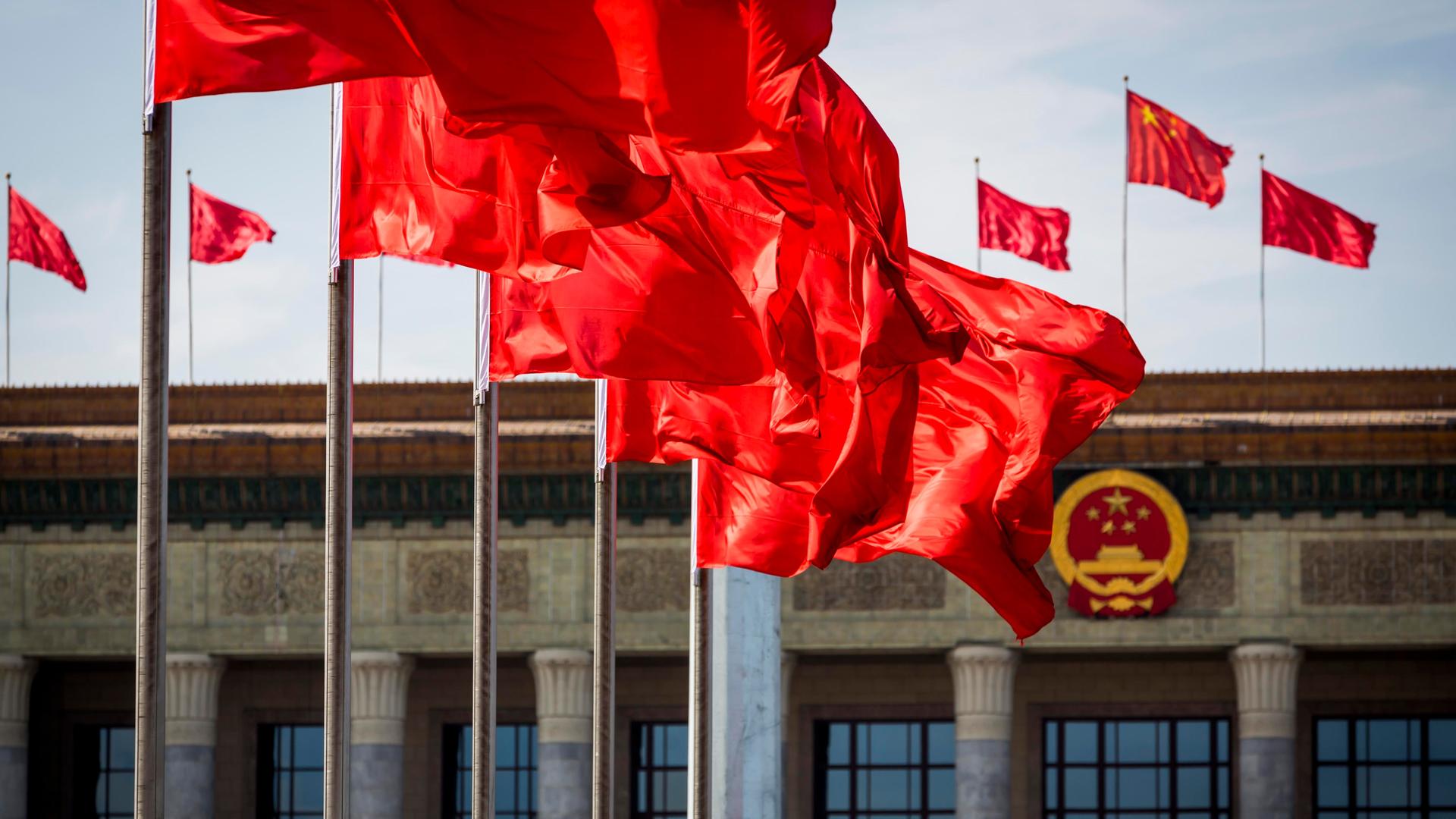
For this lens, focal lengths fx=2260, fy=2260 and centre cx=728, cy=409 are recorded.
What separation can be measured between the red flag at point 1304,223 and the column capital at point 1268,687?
5455 mm

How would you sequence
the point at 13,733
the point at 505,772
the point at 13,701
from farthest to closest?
the point at 505,772 < the point at 13,701 < the point at 13,733

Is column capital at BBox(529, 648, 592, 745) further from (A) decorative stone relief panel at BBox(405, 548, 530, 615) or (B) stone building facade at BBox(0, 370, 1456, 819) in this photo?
(A) decorative stone relief panel at BBox(405, 548, 530, 615)

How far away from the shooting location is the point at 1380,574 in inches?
1240

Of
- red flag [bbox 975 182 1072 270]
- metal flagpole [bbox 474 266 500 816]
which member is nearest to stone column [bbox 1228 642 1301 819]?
red flag [bbox 975 182 1072 270]

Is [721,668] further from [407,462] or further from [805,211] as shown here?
[407,462]

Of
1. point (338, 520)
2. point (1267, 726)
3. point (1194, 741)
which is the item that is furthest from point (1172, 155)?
point (338, 520)

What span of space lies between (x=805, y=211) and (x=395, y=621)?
21.1 meters

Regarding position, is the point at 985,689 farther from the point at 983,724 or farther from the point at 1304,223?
the point at 1304,223

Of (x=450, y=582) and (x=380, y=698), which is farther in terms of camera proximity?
(x=450, y=582)

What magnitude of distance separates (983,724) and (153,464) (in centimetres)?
2344

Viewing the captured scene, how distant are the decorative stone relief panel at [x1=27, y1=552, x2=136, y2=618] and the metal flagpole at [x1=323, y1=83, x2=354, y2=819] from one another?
22395 millimetres

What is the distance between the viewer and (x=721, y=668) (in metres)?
17.9

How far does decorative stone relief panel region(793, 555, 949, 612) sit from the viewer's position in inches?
1256

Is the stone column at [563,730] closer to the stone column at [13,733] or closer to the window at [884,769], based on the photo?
the window at [884,769]
